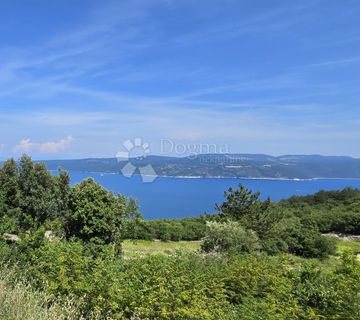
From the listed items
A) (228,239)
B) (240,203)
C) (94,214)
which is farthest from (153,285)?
(240,203)

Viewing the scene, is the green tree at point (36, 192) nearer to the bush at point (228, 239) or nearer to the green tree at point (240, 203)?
the bush at point (228, 239)

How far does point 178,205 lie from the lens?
313 ft

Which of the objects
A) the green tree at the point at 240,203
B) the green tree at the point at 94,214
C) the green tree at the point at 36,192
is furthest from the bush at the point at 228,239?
the green tree at the point at 36,192

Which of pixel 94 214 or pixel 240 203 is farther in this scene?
pixel 240 203

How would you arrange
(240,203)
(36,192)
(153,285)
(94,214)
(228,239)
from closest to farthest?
(153,285) < (94,214) < (228,239) < (36,192) < (240,203)

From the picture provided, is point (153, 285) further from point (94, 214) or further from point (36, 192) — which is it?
point (36, 192)

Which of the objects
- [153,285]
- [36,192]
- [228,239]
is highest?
[153,285]

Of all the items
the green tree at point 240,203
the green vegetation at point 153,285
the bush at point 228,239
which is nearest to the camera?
the green vegetation at point 153,285

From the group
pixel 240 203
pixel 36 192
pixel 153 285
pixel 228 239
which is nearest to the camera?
pixel 153 285

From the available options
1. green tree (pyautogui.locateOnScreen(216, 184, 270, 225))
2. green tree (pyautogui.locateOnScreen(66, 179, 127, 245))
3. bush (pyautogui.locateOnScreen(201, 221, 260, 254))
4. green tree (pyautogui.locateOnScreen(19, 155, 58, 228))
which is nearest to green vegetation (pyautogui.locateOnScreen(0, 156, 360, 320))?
green tree (pyautogui.locateOnScreen(66, 179, 127, 245))

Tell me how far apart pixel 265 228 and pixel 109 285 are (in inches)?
725

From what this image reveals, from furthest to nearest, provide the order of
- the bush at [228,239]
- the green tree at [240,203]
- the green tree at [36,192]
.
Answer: the green tree at [240,203] < the green tree at [36,192] < the bush at [228,239]

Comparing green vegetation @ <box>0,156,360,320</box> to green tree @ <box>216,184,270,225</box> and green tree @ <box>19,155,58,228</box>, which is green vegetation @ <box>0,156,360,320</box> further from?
green tree @ <box>216,184,270,225</box>

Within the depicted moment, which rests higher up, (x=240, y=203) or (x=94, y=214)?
(x=94, y=214)
